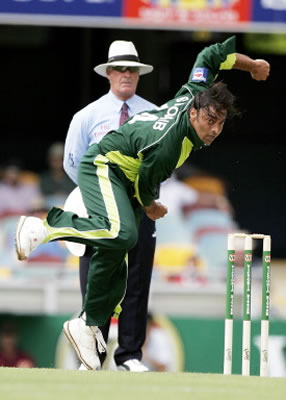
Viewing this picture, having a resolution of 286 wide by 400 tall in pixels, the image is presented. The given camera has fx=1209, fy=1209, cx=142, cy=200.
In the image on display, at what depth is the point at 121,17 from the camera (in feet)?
38.7

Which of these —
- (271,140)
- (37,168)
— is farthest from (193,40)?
(37,168)

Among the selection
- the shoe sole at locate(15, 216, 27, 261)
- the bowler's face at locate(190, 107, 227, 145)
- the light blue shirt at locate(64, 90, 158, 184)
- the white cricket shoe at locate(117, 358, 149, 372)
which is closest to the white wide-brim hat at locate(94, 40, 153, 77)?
the light blue shirt at locate(64, 90, 158, 184)

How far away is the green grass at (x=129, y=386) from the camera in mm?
4996

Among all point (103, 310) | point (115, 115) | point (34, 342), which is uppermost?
point (115, 115)

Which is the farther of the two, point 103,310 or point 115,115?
point 115,115

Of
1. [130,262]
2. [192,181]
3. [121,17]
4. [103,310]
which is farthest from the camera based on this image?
[192,181]

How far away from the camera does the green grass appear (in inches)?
197

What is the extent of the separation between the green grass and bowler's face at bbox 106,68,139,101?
214 cm

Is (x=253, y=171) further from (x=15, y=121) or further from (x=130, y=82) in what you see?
(x=130, y=82)

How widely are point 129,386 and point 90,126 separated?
2496mm

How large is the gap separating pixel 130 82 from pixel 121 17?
4360 mm

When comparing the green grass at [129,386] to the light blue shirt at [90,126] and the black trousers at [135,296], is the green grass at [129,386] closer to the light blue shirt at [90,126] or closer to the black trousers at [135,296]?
the black trousers at [135,296]

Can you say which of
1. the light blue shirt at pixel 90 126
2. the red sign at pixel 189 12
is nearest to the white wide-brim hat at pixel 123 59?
the light blue shirt at pixel 90 126

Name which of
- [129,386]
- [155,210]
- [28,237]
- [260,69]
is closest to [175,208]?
[260,69]
